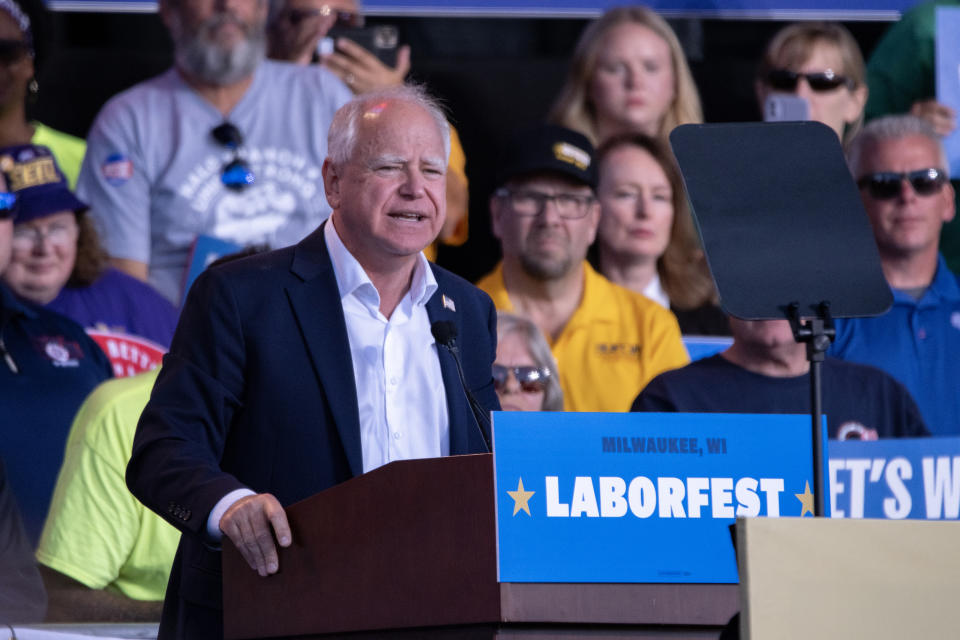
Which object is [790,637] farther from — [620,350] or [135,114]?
[135,114]

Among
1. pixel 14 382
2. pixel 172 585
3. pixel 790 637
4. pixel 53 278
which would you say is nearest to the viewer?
pixel 790 637

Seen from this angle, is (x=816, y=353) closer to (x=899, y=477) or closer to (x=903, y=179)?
(x=899, y=477)

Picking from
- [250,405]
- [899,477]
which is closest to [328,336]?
[250,405]

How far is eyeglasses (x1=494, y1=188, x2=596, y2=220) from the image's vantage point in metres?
5.10

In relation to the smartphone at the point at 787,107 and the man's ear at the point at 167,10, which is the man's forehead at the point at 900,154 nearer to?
the smartphone at the point at 787,107

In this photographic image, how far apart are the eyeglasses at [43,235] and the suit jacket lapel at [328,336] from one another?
2286mm

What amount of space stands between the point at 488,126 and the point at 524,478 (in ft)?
12.4

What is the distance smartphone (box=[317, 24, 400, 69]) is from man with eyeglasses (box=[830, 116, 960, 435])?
1750 mm

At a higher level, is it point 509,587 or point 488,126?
point 488,126

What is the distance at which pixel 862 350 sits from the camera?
17.2 feet

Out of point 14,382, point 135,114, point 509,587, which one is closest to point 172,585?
point 509,587

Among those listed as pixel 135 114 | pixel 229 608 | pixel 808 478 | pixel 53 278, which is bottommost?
pixel 229 608

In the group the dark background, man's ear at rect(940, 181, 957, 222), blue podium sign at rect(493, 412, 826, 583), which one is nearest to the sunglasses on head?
the dark background

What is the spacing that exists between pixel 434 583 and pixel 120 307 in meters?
3.10
